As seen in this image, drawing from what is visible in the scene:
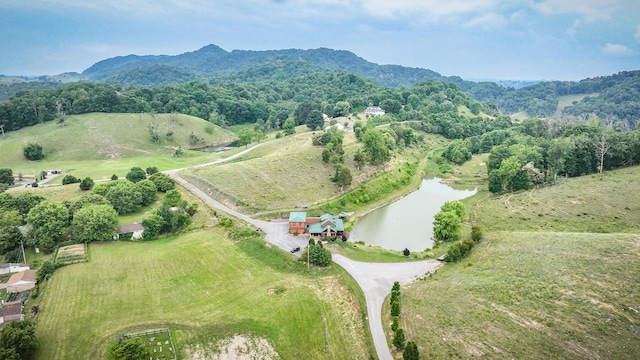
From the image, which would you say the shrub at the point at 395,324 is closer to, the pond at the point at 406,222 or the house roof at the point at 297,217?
the pond at the point at 406,222

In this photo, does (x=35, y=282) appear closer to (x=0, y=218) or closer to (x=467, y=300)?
(x=0, y=218)

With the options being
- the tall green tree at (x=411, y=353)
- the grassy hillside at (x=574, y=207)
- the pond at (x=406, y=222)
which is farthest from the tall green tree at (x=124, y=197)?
the grassy hillside at (x=574, y=207)

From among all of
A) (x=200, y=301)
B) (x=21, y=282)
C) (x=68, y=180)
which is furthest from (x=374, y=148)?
(x=21, y=282)

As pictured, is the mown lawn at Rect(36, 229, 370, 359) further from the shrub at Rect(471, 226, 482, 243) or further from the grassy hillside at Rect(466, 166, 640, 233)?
the grassy hillside at Rect(466, 166, 640, 233)

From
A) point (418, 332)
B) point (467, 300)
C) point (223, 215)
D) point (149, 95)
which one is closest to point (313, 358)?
point (418, 332)

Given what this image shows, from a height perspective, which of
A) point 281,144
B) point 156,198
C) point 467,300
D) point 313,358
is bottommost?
point 313,358

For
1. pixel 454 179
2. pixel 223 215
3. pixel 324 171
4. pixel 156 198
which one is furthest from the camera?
pixel 454 179
